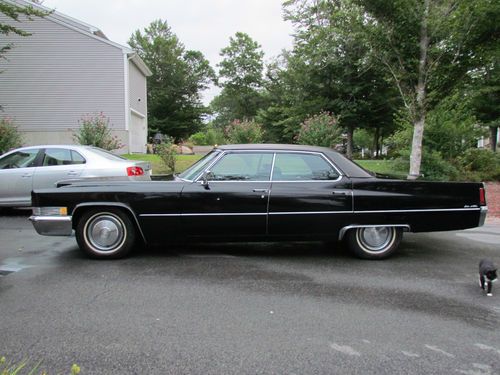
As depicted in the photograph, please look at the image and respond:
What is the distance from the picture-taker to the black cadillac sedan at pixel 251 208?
4.89 metres

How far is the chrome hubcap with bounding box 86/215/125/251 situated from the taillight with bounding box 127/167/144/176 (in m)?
2.96

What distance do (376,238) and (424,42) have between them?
8.08 metres

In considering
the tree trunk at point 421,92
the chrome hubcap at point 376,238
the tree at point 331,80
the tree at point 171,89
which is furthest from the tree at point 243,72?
the chrome hubcap at point 376,238

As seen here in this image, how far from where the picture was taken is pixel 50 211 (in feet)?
16.2

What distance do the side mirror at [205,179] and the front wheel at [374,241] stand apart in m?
1.97

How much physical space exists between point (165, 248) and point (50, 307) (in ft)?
6.98

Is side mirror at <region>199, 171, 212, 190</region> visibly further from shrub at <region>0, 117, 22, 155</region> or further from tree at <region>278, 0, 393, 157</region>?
tree at <region>278, 0, 393, 157</region>

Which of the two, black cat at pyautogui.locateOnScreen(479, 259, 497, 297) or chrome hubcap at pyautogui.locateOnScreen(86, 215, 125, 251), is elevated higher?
chrome hubcap at pyautogui.locateOnScreen(86, 215, 125, 251)

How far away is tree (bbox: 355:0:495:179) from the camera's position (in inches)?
406

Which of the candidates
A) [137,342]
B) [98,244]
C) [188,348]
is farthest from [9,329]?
[98,244]

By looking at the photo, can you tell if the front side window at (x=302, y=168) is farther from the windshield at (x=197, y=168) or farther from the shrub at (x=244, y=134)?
the shrub at (x=244, y=134)

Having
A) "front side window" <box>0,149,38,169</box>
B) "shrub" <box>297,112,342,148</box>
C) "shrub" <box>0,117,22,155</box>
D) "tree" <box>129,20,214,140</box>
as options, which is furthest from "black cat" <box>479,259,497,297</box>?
"tree" <box>129,20,214,140</box>

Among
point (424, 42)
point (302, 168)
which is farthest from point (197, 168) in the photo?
point (424, 42)

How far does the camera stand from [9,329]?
313cm
